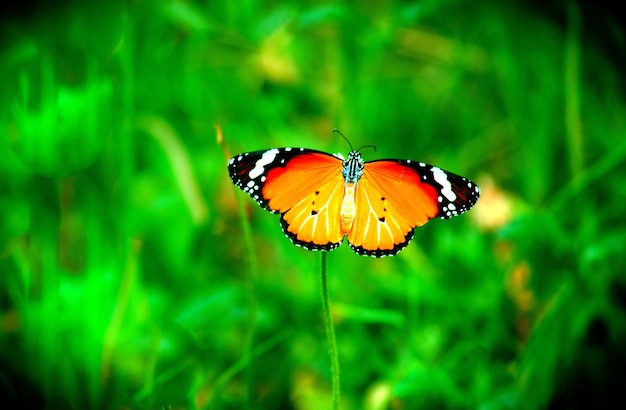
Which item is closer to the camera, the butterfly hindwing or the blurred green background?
the butterfly hindwing

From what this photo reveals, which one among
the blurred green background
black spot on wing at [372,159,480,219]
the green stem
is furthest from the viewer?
the blurred green background

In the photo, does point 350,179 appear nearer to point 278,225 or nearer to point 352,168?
point 352,168

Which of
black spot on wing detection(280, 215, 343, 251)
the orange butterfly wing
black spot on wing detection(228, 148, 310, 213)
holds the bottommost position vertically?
black spot on wing detection(280, 215, 343, 251)

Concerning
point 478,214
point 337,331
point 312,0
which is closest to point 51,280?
point 337,331

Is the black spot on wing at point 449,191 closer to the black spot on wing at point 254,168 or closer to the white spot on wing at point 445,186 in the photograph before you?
the white spot on wing at point 445,186

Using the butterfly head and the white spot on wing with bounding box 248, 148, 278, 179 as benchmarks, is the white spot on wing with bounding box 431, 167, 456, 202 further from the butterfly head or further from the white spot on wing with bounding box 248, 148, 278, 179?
the white spot on wing with bounding box 248, 148, 278, 179

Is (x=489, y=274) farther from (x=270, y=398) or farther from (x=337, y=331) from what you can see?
(x=270, y=398)

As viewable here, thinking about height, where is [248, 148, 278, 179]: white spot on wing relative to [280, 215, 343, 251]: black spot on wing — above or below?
above

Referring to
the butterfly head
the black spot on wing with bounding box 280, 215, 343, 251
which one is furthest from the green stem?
the butterfly head

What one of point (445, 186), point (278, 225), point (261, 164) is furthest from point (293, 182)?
point (278, 225)
